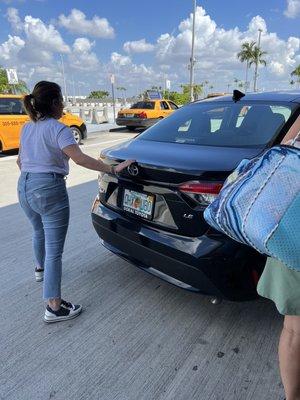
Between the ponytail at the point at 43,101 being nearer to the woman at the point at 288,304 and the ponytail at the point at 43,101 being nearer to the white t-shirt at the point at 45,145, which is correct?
the white t-shirt at the point at 45,145

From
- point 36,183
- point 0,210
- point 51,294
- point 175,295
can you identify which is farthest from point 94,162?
point 0,210

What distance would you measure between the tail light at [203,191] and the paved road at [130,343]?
987mm

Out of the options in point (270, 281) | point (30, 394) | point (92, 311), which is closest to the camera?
point (270, 281)

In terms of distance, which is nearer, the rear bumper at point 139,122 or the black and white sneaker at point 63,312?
the black and white sneaker at point 63,312

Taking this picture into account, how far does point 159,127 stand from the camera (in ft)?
11.0

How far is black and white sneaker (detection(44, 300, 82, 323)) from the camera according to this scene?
8.76 ft

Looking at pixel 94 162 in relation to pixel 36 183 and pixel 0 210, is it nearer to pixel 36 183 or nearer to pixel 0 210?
pixel 36 183

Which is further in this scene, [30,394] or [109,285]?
[109,285]

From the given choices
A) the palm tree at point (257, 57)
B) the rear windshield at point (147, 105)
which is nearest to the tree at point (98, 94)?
the palm tree at point (257, 57)

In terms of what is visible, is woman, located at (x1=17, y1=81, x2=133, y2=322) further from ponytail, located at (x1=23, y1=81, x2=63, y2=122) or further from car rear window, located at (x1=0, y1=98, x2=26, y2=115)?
car rear window, located at (x1=0, y1=98, x2=26, y2=115)

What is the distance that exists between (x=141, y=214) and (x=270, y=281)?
1138mm

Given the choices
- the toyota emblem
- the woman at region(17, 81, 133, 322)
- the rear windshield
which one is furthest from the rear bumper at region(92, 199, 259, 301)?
the rear windshield

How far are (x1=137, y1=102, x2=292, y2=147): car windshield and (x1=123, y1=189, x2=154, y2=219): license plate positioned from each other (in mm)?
636

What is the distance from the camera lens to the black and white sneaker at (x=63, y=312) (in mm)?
2670
